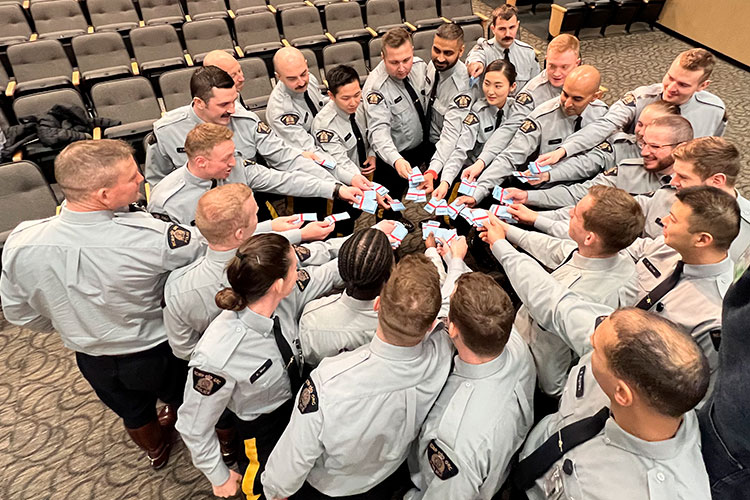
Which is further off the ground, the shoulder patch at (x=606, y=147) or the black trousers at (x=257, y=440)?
the shoulder patch at (x=606, y=147)

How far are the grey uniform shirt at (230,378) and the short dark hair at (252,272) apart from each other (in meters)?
0.07

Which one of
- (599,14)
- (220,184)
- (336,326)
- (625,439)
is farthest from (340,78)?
(599,14)

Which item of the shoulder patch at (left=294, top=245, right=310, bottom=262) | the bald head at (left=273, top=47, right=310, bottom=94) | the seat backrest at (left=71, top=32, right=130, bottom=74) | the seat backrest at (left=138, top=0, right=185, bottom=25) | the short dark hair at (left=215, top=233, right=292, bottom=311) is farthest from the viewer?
the seat backrest at (left=138, top=0, right=185, bottom=25)

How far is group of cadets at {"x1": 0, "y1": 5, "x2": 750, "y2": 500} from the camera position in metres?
1.36

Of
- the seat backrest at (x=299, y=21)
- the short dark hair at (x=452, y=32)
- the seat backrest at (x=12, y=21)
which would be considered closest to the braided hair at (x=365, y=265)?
the short dark hair at (x=452, y=32)

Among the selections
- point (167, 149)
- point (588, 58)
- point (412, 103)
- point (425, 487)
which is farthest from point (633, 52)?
point (425, 487)

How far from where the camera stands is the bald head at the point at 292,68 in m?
3.26

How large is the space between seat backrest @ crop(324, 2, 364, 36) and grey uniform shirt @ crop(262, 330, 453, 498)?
5.58 meters

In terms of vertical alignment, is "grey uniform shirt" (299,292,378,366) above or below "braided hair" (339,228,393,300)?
below

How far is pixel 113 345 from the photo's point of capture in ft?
6.69

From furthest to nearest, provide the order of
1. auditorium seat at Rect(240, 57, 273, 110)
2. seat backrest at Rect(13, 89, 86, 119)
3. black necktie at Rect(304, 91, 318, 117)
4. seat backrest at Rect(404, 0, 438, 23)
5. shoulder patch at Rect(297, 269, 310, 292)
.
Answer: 1. seat backrest at Rect(404, 0, 438, 23)
2. auditorium seat at Rect(240, 57, 273, 110)
3. seat backrest at Rect(13, 89, 86, 119)
4. black necktie at Rect(304, 91, 318, 117)
5. shoulder patch at Rect(297, 269, 310, 292)

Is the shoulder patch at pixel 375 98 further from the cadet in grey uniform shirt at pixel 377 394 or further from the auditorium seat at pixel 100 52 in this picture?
the auditorium seat at pixel 100 52

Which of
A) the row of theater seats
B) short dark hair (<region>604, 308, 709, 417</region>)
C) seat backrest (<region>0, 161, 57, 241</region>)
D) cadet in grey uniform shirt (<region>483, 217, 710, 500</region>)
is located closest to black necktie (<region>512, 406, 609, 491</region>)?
cadet in grey uniform shirt (<region>483, 217, 710, 500</region>)

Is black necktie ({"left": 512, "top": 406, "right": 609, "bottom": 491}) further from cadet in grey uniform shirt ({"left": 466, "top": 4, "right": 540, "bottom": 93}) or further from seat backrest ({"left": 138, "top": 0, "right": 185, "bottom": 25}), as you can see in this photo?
seat backrest ({"left": 138, "top": 0, "right": 185, "bottom": 25})
